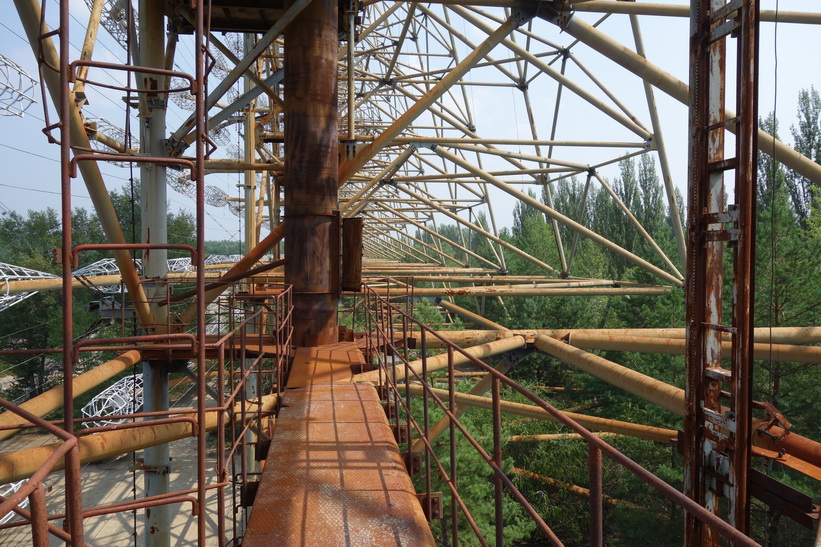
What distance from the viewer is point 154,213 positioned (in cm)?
766

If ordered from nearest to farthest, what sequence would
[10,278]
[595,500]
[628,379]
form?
[595,500] → [628,379] → [10,278]

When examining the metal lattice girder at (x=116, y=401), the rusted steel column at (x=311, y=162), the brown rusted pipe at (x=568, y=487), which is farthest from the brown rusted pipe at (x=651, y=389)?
the metal lattice girder at (x=116, y=401)

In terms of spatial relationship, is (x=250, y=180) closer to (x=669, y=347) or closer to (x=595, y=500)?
(x=669, y=347)

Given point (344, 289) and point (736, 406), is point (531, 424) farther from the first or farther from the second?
point (736, 406)

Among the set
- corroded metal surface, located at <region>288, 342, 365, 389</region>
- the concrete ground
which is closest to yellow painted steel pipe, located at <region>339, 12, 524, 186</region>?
corroded metal surface, located at <region>288, 342, 365, 389</region>

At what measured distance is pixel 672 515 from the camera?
16.2m

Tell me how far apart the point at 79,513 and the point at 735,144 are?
5.01 m

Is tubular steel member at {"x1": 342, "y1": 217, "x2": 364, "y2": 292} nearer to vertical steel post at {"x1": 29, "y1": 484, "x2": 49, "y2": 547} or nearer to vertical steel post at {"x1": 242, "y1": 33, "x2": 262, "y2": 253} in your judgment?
vertical steel post at {"x1": 29, "y1": 484, "x2": 49, "y2": 547}

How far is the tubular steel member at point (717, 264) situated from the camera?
418cm

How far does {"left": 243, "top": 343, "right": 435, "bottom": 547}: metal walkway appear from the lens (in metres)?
2.75

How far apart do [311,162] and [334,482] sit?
4.86 meters

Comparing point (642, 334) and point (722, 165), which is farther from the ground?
point (722, 165)

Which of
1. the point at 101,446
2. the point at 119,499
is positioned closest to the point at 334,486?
the point at 101,446

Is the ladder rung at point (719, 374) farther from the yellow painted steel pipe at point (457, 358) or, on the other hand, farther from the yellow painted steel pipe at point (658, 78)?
the yellow painted steel pipe at point (457, 358)
